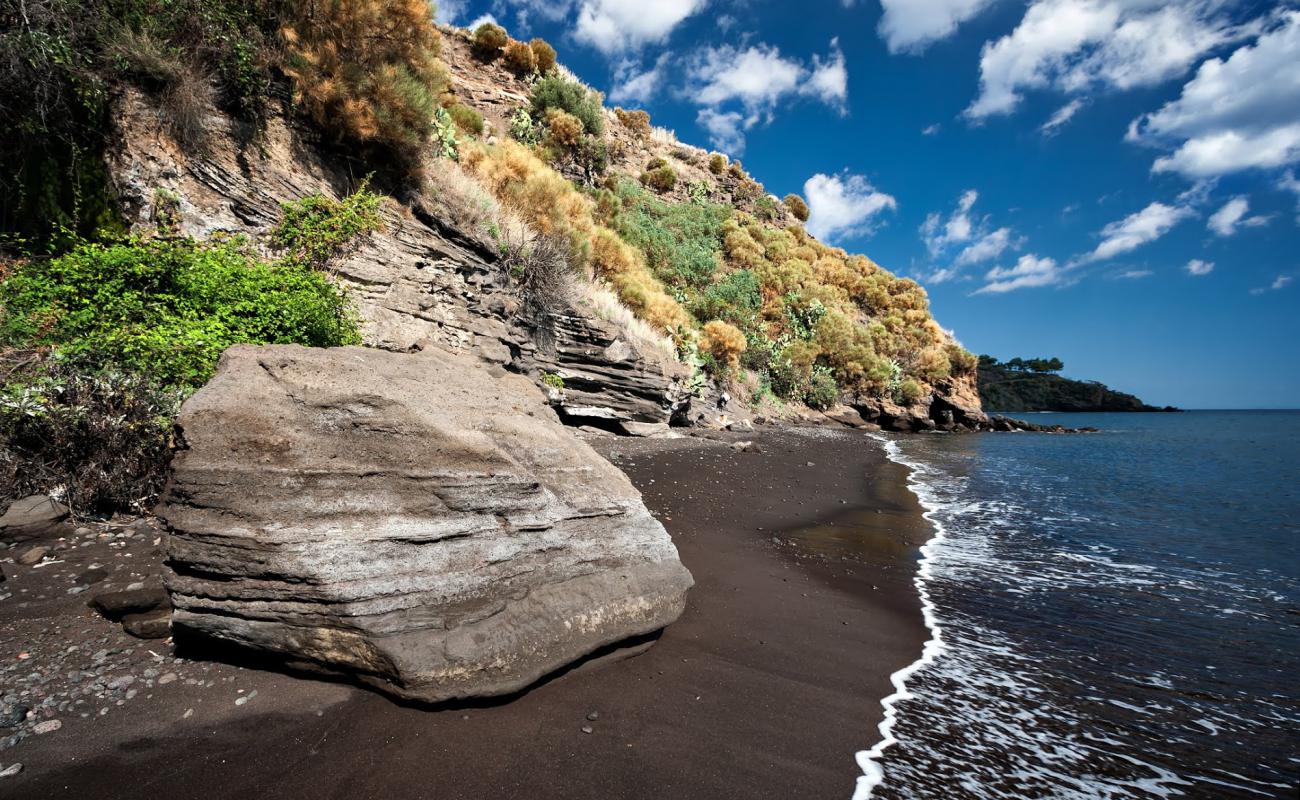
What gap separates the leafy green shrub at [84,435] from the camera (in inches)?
172

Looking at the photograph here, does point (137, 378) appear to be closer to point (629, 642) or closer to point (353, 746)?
point (353, 746)

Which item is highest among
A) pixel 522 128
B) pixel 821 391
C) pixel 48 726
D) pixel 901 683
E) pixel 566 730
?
pixel 522 128

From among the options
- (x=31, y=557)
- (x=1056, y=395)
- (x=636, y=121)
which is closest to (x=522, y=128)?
(x=636, y=121)

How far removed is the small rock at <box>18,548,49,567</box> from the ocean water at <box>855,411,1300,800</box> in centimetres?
586

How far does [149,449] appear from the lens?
15.5 ft

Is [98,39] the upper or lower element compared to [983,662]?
upper

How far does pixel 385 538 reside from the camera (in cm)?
310

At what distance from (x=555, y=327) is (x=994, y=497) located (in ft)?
34.9

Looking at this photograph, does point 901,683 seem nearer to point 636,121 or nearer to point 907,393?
point 907,393

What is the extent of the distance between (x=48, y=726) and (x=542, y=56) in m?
32.4

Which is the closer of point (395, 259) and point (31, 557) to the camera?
point (31, 557)

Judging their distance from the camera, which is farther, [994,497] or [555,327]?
[555,327]

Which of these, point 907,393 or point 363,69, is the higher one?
point 363,69

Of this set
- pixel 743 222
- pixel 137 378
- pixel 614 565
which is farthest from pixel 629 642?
pixel 743 222
